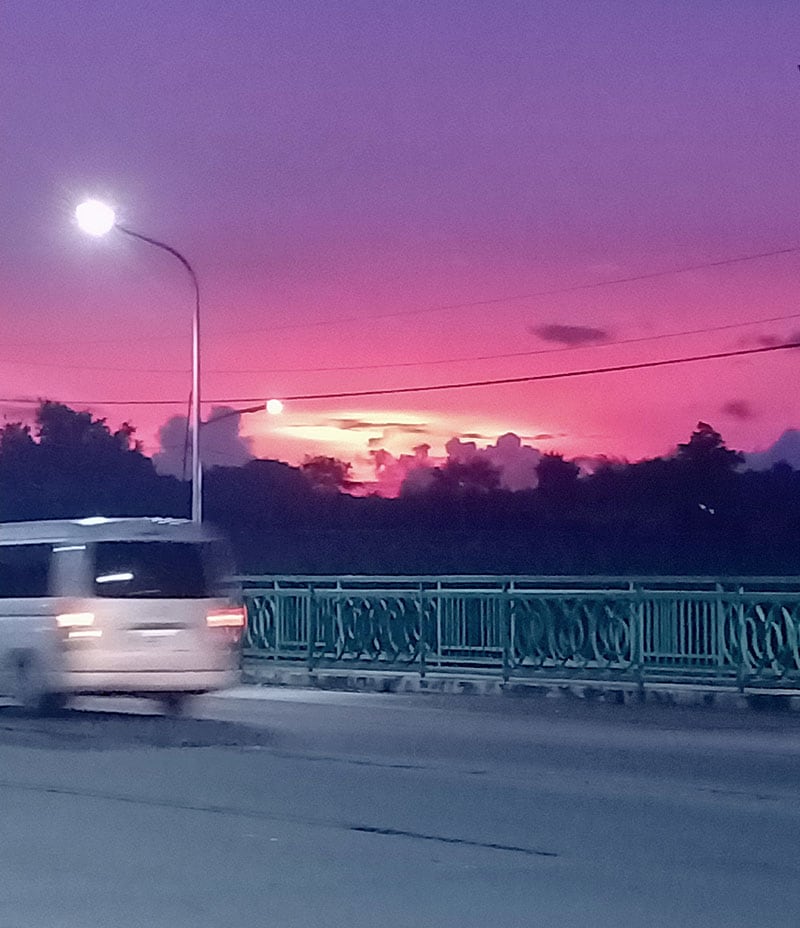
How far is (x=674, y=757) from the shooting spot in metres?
16.2

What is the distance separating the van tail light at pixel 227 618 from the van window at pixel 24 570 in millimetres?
1808

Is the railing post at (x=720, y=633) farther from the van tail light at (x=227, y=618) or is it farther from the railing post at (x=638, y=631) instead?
the van tail light at (x=227, y=618)

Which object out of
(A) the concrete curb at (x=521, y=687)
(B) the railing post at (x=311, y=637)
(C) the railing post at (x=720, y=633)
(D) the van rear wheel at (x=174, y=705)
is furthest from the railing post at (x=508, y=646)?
(D) the van rear wheel at (x=174, y=705)

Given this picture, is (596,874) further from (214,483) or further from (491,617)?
(214,483)

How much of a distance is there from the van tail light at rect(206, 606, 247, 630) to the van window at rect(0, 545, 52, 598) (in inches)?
71.2

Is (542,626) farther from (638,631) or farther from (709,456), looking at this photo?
(709,456)

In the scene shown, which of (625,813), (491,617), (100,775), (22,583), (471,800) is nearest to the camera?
(625,813)

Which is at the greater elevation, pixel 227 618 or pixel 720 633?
pixel 227 618

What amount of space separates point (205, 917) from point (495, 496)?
244 ft

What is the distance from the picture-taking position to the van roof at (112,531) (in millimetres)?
19797

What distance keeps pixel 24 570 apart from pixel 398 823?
9.39 metres

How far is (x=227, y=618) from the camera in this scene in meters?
20.1

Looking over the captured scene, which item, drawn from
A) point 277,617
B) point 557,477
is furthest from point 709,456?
point 277,617

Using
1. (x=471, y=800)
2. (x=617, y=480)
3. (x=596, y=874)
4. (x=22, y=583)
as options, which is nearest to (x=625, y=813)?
(x=471, y=800)
